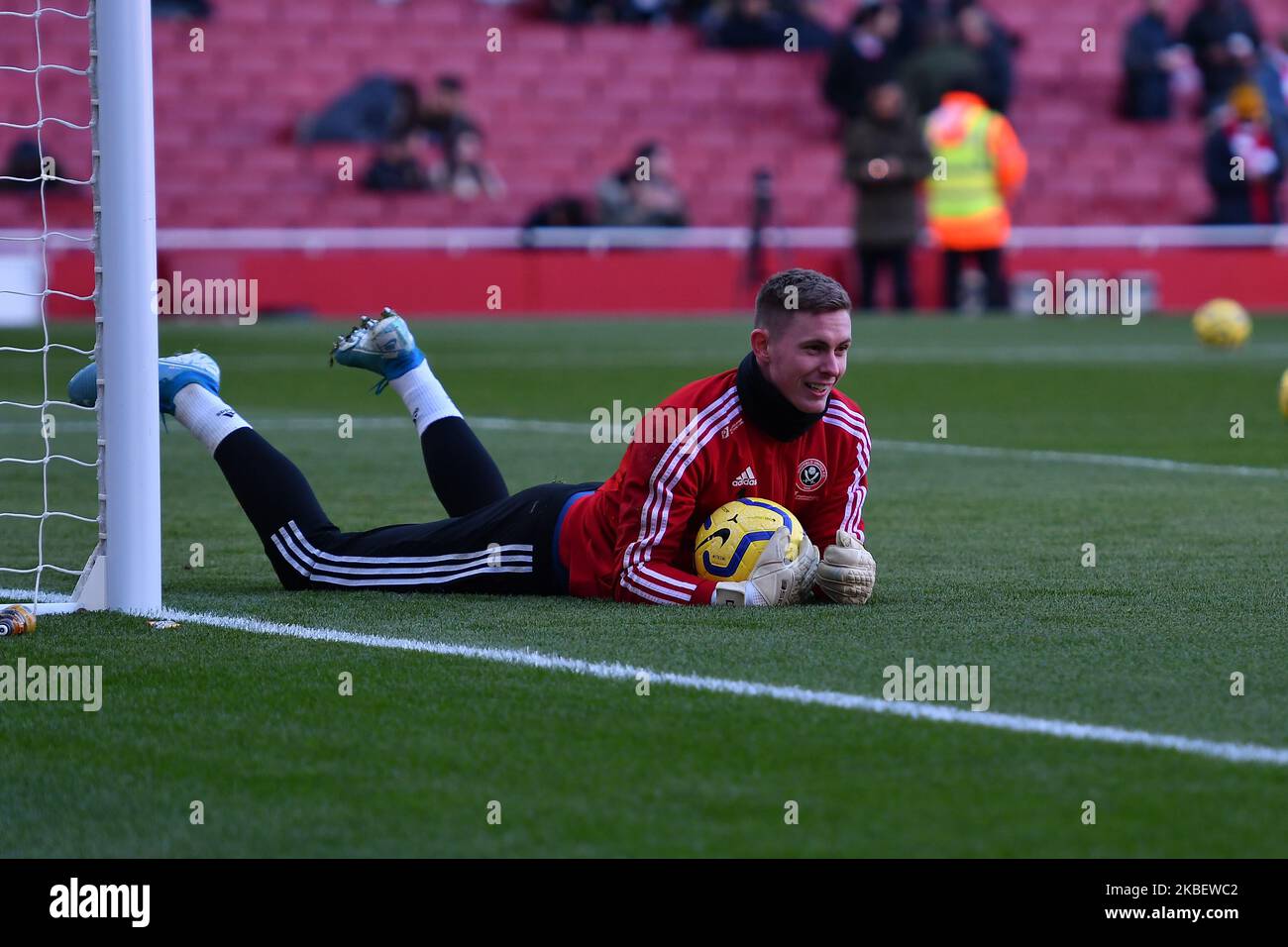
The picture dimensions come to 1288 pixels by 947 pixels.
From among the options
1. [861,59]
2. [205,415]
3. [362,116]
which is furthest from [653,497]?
[362,116]

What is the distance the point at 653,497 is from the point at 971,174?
1759cm

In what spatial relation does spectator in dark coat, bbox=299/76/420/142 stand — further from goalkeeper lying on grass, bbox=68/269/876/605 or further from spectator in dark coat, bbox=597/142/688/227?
goalkeeper lying on grass, bbox=68/269/876/605

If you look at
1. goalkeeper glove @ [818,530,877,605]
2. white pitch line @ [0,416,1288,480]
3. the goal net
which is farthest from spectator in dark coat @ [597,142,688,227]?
goalkeeper glove @ [818,530,877,605]

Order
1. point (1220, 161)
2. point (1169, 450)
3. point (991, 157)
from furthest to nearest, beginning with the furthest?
point (1220, 161), point (991, 157), point (1169, 450)

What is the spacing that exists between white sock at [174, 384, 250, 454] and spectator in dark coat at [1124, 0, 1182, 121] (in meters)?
22.4

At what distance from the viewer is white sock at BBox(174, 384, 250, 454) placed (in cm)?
658

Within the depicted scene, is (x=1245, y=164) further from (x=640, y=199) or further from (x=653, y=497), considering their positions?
(x=653, y=497)

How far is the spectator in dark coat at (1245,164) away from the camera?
82.4 ft

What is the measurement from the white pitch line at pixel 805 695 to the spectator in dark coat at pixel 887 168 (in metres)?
17.4

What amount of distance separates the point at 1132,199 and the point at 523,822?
83.2ft
